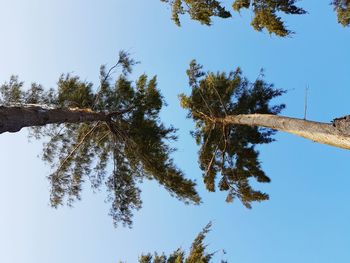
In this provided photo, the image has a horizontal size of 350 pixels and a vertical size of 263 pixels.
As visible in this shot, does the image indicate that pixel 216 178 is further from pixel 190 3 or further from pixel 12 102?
pixel 12 102

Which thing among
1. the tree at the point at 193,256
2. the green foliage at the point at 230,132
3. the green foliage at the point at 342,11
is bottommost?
the tree at the point at 193,256


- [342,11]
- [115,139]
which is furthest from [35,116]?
[342,11]

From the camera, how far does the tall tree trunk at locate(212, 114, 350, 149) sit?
8.34 meters

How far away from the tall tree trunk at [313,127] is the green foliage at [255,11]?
A: 2.84 m

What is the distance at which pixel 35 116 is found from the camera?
32.2ft

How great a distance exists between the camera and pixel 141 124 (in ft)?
45.8

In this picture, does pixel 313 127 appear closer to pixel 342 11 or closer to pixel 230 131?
pixel 230 131

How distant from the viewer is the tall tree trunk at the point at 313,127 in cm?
834

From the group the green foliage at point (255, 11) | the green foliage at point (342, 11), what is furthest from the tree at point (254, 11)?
the green foliage at point (342, 11)

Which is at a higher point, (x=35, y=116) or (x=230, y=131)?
(x=230, y=131)

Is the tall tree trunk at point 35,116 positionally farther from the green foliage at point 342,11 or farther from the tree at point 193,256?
the green foliage at point 342,11

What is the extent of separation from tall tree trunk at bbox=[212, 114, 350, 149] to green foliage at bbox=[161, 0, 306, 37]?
2.84 m

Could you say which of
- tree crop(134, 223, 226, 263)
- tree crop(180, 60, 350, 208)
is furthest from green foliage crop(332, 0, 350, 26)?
tree crop(134, 223, 226, 263)

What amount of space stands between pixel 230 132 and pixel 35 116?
275 inches
